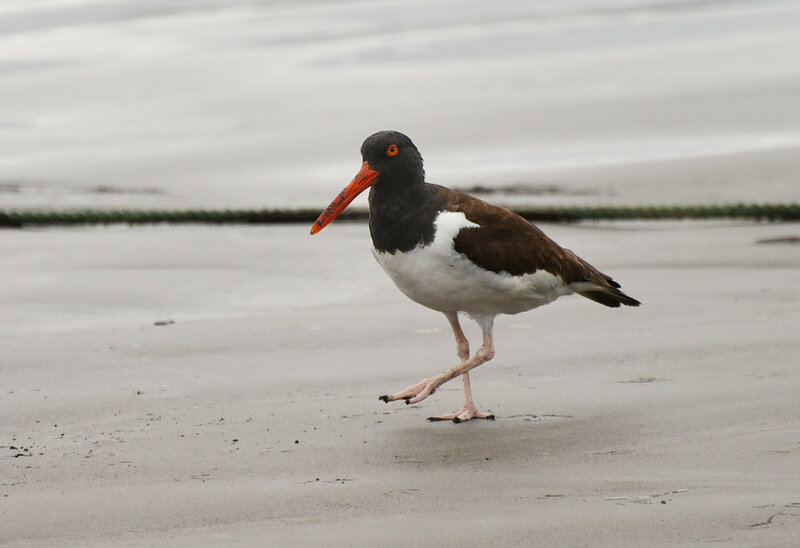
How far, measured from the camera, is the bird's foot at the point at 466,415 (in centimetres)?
545

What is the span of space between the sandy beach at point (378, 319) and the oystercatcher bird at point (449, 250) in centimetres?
37

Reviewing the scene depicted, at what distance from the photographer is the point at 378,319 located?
22.8 ft

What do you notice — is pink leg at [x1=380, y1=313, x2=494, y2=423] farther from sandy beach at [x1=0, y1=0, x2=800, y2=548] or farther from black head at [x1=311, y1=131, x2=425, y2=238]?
black head at [x1=311, y1=131, x2=425, y2=238]

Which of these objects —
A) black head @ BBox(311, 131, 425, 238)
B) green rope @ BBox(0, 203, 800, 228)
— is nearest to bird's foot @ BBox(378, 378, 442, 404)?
black head @ BBox(311, 131, 425, 238)

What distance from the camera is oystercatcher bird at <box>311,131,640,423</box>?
18.0 feet

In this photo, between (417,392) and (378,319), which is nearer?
(417,392)

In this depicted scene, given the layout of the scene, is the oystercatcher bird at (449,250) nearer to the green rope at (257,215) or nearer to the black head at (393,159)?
the black head at (393,159)

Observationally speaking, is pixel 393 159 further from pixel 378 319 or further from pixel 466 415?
pixel 378 319

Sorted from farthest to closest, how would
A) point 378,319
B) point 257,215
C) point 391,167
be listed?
point 257,215 < point 378,319 < point 391,167

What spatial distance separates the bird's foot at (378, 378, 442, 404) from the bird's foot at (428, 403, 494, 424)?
0.35 ft

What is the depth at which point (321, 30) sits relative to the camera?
1902cm

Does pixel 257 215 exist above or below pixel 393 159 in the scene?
below

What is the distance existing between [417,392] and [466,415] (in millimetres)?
238

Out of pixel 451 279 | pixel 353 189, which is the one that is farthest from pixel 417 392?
pixel 353 189
